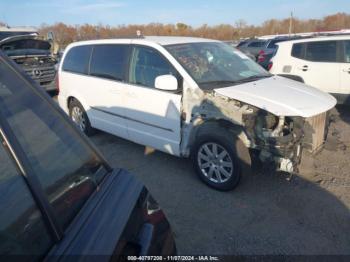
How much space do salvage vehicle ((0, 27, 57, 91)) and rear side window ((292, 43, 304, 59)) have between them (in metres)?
7.27

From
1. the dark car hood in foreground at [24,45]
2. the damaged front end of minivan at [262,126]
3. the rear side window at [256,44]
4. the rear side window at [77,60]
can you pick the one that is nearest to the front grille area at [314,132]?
the damaged front end of minivan at [262,126]

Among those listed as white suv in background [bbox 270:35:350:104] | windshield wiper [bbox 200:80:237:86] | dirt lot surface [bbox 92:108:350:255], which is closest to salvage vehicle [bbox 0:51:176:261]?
dirt lot surface [bbox 92:108:350:255]

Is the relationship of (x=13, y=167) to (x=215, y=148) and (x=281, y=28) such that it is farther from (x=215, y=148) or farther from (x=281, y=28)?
(x=281, y=28)

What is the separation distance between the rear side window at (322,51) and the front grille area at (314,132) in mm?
3639

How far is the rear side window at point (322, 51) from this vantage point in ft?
21.0

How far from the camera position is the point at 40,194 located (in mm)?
1096

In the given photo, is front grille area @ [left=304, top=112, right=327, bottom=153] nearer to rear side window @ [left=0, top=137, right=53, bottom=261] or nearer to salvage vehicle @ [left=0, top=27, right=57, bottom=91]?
rear side window @ [left=0, top=137, right=53, bottom=261]

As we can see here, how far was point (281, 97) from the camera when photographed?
3338 millimetres

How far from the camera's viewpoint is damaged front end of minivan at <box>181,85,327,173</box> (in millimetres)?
3141

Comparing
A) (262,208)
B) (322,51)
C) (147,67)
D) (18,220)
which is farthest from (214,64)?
(322,51)

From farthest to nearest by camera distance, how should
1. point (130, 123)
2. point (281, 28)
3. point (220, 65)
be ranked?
point (281, 28)
point (130, 123)
point (220, 65)

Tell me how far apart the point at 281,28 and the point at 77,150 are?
175 ft

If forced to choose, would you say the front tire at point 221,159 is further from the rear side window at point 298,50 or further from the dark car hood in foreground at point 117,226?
the rear side window at point 298,50

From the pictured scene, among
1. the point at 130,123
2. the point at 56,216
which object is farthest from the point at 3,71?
the point at 130,123
